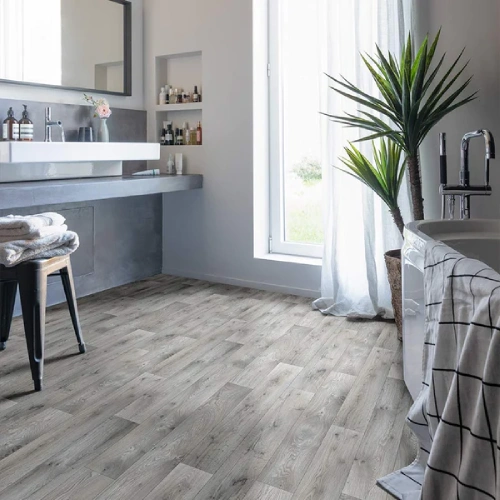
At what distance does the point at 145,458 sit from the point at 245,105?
2.58 metres

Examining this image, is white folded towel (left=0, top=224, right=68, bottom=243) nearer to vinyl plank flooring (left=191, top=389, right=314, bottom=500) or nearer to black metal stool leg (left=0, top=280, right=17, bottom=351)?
black metal stool leg (left=0, top=280, right=17, bottom=351)

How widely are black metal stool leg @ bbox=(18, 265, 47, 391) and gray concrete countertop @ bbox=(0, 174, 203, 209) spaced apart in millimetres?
612

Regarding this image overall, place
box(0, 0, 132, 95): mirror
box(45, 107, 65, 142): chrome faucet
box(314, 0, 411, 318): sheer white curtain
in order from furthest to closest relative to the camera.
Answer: box(45, 107, 65, 142): chrome faucet < box(0, 0, 132, 95): mirror < box(314, 0, 411, 318): sheer white curtain

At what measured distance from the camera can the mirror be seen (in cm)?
305

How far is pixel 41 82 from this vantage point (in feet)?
10.6

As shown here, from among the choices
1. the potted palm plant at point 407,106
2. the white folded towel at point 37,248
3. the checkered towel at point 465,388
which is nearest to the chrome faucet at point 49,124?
the white folded towel at point 37,248

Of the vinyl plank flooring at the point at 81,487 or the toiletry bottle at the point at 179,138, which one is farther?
the toiletry bottle at the point at 179,138

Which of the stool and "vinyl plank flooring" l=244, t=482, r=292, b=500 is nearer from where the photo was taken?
"vinyl plank flooring" l=244, t=482, r=292, b=500

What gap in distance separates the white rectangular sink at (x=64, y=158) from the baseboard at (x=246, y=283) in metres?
0.92

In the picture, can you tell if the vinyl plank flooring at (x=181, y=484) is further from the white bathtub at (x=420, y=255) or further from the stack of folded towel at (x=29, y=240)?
the stack of folded towel at (x=29, y=240)

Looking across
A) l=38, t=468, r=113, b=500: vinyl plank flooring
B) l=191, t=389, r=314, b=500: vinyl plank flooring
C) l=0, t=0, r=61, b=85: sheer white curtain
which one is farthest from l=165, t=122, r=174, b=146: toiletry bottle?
l=38, t=468, r=113, b=500: vinyl plank flooring

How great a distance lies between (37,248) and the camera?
2127 mm

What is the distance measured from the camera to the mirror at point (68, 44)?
305 centimetres

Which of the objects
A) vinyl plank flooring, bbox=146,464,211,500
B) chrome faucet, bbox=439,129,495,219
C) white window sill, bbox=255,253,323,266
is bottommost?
vinyl plank flooring, bbox=146,464,211,500
